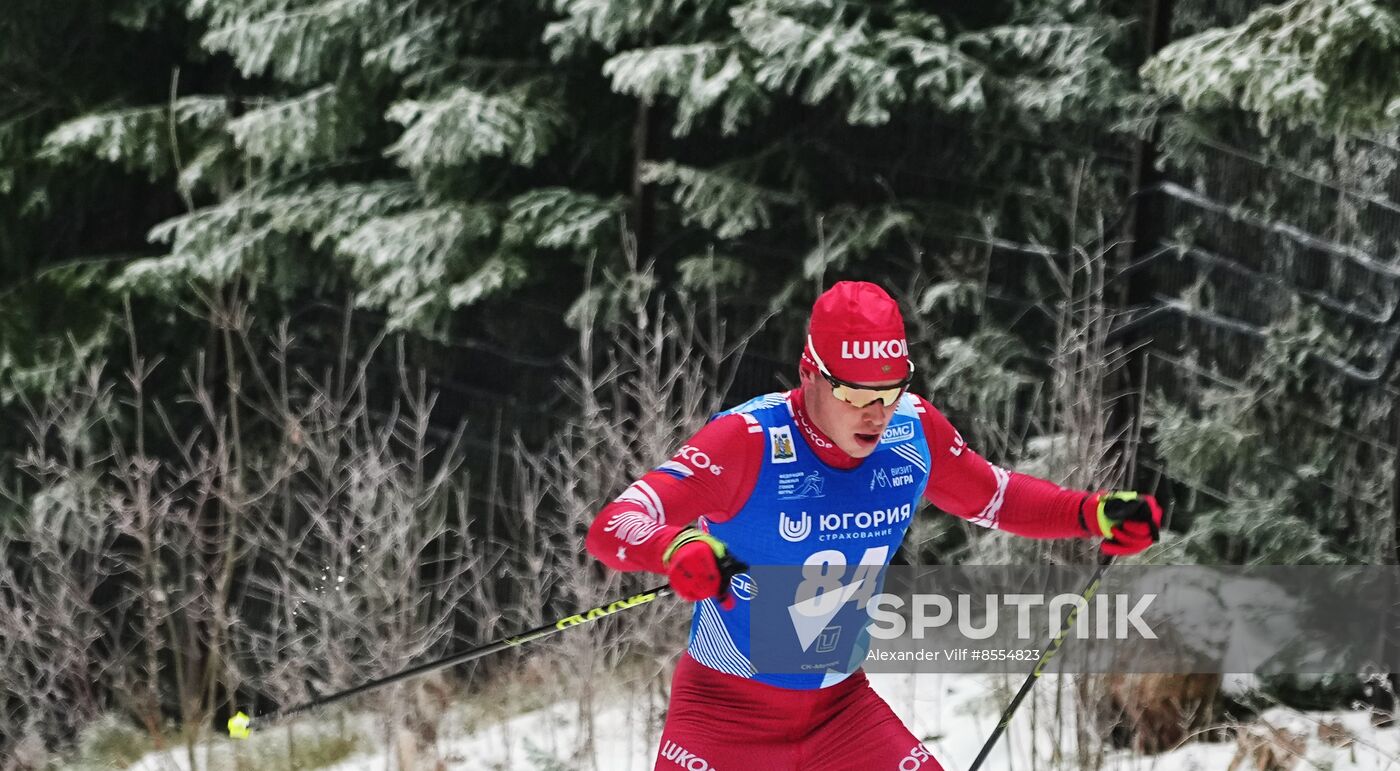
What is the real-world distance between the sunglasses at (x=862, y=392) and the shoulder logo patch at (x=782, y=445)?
171mm

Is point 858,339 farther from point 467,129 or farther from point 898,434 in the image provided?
point 467,129

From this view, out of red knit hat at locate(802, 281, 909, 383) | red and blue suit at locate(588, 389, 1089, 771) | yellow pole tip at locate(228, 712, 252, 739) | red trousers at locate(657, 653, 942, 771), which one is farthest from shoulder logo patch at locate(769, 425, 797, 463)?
yellow pole tip at locate(228, 712, 252, 739)

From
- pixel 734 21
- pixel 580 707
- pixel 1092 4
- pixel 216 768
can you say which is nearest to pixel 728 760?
pixel 580 707

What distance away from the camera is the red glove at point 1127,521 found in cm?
348

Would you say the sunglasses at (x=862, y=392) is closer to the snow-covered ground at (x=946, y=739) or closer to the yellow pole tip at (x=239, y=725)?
the yellow pole tip at (x=239, y=725)

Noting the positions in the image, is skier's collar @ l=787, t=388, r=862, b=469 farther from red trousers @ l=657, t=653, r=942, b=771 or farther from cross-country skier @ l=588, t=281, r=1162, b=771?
red trousers @ l=657, t=653, r=942, b=771

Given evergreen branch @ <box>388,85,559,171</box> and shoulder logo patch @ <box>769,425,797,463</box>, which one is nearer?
shoulder logo patch @ <box>769,425,797,463</box>

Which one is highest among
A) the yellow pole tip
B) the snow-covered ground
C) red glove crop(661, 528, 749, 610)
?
red glove crop(661, 528, 749, 610)

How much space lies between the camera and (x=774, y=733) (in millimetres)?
3529

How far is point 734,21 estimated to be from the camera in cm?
739

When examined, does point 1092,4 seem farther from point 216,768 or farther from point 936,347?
point 216,768

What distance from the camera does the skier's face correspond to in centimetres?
339
